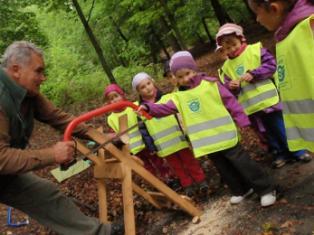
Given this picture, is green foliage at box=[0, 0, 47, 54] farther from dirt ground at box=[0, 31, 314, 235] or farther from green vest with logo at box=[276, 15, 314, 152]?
green vest with logo at box=[276, 15, 314, 152]

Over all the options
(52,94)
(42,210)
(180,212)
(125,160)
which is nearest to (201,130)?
(125,160)

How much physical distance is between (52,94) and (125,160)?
1520 centimetres

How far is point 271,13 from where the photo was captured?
2.83 m

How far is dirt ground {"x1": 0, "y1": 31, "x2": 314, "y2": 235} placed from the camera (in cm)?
408

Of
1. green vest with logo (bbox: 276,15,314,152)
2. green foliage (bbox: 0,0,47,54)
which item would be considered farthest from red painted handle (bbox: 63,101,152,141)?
green foliage (bbox: 0,0,47,54)

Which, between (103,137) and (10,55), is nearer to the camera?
(10,55)

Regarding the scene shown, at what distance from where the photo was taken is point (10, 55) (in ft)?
13.3

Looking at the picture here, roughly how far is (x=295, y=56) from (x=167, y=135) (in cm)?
300

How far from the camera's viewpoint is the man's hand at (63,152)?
12.5ft

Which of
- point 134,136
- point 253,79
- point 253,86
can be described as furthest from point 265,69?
point 134,136

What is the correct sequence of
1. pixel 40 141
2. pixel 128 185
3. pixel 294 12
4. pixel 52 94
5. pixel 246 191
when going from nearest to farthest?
pixel 294 12, pixel 128 185, pixel 246 191, pixel 40 141, pixel 52 94

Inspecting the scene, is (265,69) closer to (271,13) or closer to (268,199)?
(268,199)

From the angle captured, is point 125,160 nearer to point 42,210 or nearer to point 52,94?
point 42,210

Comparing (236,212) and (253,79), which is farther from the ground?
(253,79)
